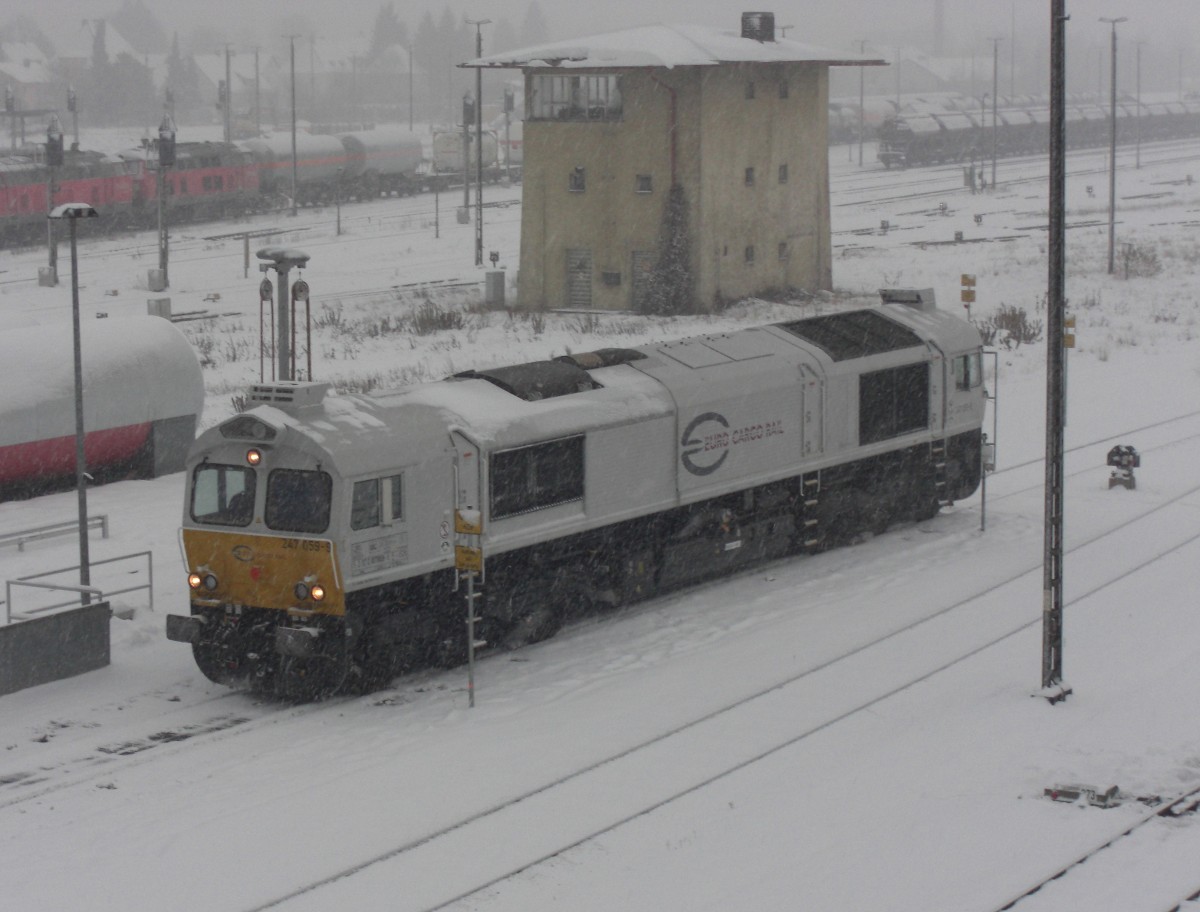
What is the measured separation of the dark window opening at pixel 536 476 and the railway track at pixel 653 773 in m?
3.19

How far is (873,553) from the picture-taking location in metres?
22.8

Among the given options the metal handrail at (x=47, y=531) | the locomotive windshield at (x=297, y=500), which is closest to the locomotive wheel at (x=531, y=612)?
the locomotive windshield at (x=297, y=500)

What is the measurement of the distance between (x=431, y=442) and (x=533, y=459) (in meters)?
1.50

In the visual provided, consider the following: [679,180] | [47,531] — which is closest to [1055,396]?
[47,531]

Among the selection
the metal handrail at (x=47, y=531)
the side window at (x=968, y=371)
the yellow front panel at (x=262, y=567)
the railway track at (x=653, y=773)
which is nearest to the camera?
the railway track at (x=653, y=773)

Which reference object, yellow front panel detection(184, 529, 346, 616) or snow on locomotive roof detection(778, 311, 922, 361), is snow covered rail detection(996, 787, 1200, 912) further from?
snow on locomotive roof detection(778, 311, 922, 361)

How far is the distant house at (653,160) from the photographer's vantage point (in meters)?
45.7

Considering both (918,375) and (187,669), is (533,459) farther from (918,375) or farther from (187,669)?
(918,375)

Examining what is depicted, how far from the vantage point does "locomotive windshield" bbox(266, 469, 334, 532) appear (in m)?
16.2

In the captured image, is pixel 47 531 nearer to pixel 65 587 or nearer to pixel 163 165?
pixel 65 587

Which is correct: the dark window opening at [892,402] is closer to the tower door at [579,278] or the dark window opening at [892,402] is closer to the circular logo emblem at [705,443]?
the circular logo emblem at [705,443]

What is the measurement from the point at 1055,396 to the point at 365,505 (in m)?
6.86

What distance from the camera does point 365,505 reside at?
1634cm

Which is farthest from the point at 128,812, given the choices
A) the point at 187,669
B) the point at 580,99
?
the point at 580,99
